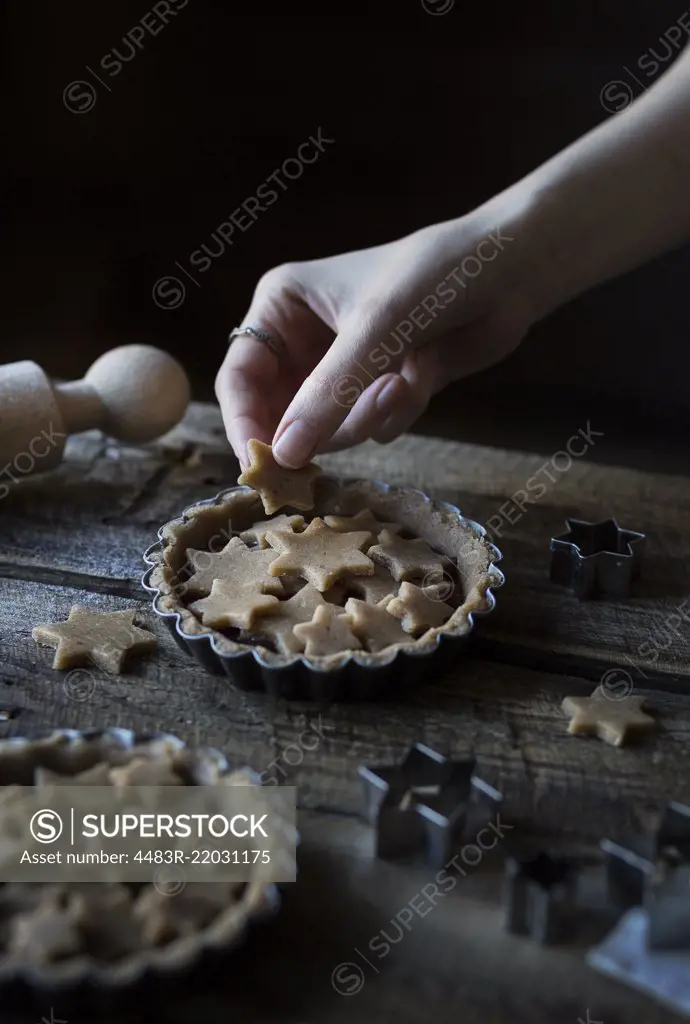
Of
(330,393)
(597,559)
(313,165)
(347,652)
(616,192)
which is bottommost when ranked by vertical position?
(347,652)

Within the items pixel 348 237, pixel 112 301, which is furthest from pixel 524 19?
pixel 112 301

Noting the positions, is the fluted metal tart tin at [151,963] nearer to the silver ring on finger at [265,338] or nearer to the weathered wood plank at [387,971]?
the weathered wood plank at [387,971]

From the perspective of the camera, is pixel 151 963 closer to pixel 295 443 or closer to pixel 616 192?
pixel 295 443

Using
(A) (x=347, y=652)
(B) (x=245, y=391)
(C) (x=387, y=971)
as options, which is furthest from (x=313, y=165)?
(C) (x=387, y=971)

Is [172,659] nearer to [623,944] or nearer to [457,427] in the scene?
→ [623,944]

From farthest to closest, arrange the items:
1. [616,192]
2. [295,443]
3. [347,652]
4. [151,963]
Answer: [616,192] < [295,443] < [347,652] < [151,963]

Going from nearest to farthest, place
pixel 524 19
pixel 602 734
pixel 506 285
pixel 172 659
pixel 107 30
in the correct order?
pixel 602 734 < pixel 172 659 < pixel 506 285 < pixel 524 19 < pixel 107 30
